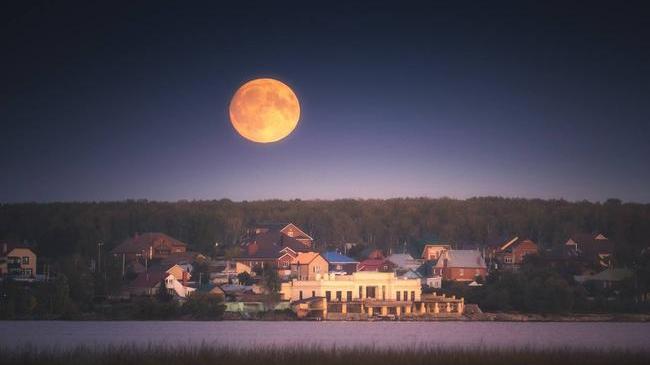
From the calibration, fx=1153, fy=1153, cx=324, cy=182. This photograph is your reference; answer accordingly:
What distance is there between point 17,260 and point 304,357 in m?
56.4

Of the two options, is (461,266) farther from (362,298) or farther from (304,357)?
(304,357)

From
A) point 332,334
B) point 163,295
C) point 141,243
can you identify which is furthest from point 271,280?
point 141,243

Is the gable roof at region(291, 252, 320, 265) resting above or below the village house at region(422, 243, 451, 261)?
below

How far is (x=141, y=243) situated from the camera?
321 ft

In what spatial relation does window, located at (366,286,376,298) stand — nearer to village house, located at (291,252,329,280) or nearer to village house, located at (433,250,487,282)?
village house, located at (291,252,329,280)

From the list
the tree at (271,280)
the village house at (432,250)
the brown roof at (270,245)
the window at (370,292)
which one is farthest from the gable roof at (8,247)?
the village house at (432,250)

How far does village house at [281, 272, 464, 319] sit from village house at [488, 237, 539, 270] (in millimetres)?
21212

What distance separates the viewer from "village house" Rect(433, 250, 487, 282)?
89562 millimetres

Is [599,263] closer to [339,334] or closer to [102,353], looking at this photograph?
[339,334]

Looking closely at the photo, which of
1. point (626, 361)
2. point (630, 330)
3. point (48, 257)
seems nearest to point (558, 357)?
point (626, 361)

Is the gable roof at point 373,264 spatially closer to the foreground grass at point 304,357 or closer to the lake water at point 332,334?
the lake water at point 332,334

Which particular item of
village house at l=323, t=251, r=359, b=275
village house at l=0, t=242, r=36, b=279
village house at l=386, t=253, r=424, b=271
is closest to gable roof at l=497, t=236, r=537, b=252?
village house at l=386, t=253, r=424, b=271

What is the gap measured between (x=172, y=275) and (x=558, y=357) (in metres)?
44.8

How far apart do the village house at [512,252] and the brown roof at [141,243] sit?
2754 centimetres
